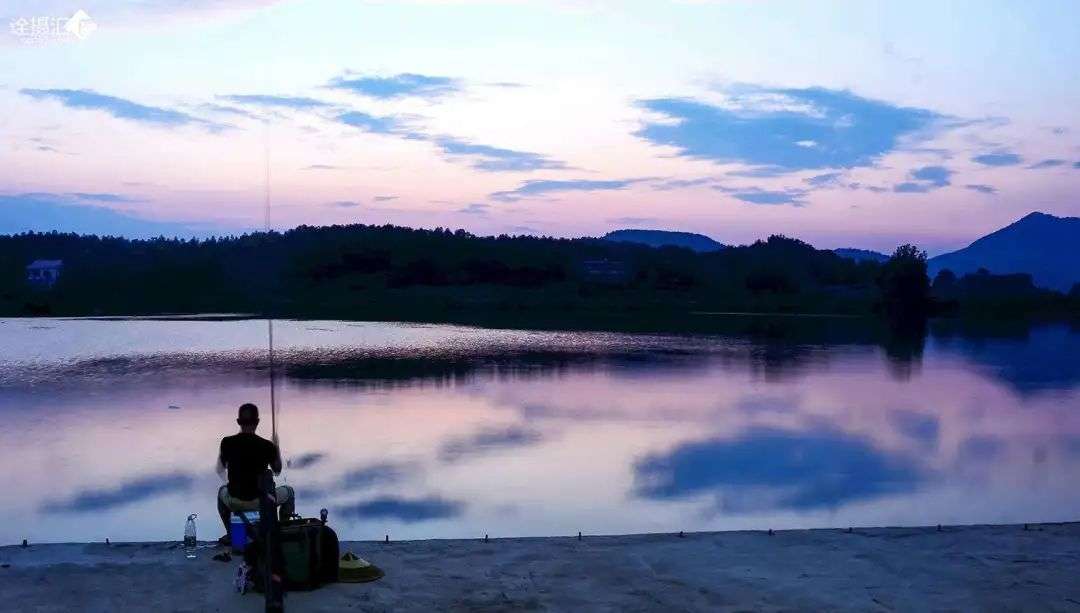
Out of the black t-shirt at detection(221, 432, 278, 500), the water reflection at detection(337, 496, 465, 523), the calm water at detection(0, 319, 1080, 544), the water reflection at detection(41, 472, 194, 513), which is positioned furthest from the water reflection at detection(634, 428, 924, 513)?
the black t-shirt at detection(221, 432, 278, 500)

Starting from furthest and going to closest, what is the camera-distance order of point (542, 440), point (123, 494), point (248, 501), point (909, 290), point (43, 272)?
point (43, 272)
point (909, 290)
point (542, 440)
point (123, 494)
point (248, 501)

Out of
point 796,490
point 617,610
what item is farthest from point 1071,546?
point 796,490

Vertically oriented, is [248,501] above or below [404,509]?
above

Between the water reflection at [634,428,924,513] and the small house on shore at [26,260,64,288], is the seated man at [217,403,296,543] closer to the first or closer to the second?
the water reflection at [634,428,924,513]

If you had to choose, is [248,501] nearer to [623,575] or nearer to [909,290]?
[623,575]

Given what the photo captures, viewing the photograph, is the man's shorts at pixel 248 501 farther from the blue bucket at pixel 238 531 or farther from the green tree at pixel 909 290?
the green tree at pixel 909 290

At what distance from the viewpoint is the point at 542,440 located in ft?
64.4

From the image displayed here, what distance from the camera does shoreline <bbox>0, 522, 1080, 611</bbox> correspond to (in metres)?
7.12

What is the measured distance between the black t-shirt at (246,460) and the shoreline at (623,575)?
589 millimetres

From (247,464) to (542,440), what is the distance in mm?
11855

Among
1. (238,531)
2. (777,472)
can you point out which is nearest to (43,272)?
(777,472)

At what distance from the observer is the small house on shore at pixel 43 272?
104688 millimetres

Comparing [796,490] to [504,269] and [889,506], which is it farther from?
[504,269]

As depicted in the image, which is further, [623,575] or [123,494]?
[123,494]
